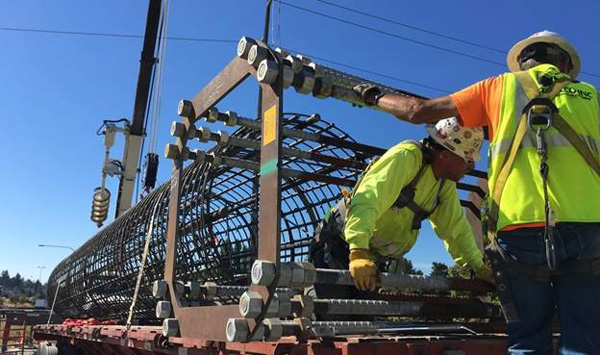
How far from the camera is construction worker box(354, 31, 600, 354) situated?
2.36 metres

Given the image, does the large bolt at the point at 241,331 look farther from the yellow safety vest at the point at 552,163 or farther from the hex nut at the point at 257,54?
the hex nut at the point at 257,54

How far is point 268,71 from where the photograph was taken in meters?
3.07

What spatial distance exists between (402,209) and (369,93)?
110 centimetres

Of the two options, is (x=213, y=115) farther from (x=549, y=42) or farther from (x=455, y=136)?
(x=549, y=42)

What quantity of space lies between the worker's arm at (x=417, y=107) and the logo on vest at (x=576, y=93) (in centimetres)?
49

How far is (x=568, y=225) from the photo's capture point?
239 cm

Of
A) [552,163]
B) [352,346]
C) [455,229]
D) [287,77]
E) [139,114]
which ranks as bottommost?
[352,346]

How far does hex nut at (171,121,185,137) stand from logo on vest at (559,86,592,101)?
2813 millimetres

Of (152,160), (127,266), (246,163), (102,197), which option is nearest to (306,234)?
(246,163)

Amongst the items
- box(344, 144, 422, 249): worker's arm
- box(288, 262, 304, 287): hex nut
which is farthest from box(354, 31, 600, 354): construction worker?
box(288, 262, 304, 287): hex nut

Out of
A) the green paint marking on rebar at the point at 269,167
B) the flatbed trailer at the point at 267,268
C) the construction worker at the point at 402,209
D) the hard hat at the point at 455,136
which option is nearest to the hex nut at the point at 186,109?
the flatbed trailer at the point at 267,268

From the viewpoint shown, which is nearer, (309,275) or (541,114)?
(541,114)

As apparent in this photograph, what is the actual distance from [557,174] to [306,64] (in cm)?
157

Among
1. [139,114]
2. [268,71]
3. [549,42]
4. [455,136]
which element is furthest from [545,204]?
[139,114]
